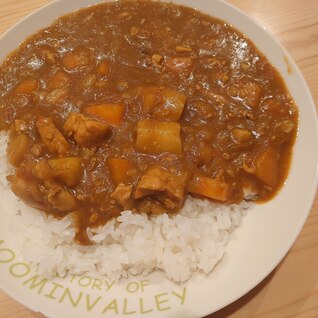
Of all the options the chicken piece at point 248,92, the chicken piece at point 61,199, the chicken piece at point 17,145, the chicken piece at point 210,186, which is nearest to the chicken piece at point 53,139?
the chicken piece at point 17,145

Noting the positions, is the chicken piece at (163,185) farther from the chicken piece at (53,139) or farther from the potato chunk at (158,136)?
the chicken piece at (53,139)

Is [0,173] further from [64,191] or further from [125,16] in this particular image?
[125,16]

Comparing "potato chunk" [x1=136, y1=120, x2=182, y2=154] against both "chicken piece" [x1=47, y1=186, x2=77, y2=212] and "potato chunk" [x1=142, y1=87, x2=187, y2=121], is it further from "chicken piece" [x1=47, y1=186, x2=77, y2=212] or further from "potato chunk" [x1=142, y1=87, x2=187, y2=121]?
"chicken piece" [x1=47, y1=186, x2=77, y2=212]

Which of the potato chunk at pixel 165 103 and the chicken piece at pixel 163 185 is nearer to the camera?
the chicken piece at pixel 163 185

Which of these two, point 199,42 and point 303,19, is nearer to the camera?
point 199,42

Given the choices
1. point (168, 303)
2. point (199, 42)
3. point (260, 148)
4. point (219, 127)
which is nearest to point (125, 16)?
point (199, 42)

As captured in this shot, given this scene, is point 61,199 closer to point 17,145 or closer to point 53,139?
point 53,139

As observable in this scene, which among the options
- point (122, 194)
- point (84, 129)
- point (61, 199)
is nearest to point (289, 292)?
point (122, 194)

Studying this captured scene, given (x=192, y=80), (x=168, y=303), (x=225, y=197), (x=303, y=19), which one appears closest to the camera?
(x=168, y=303)
